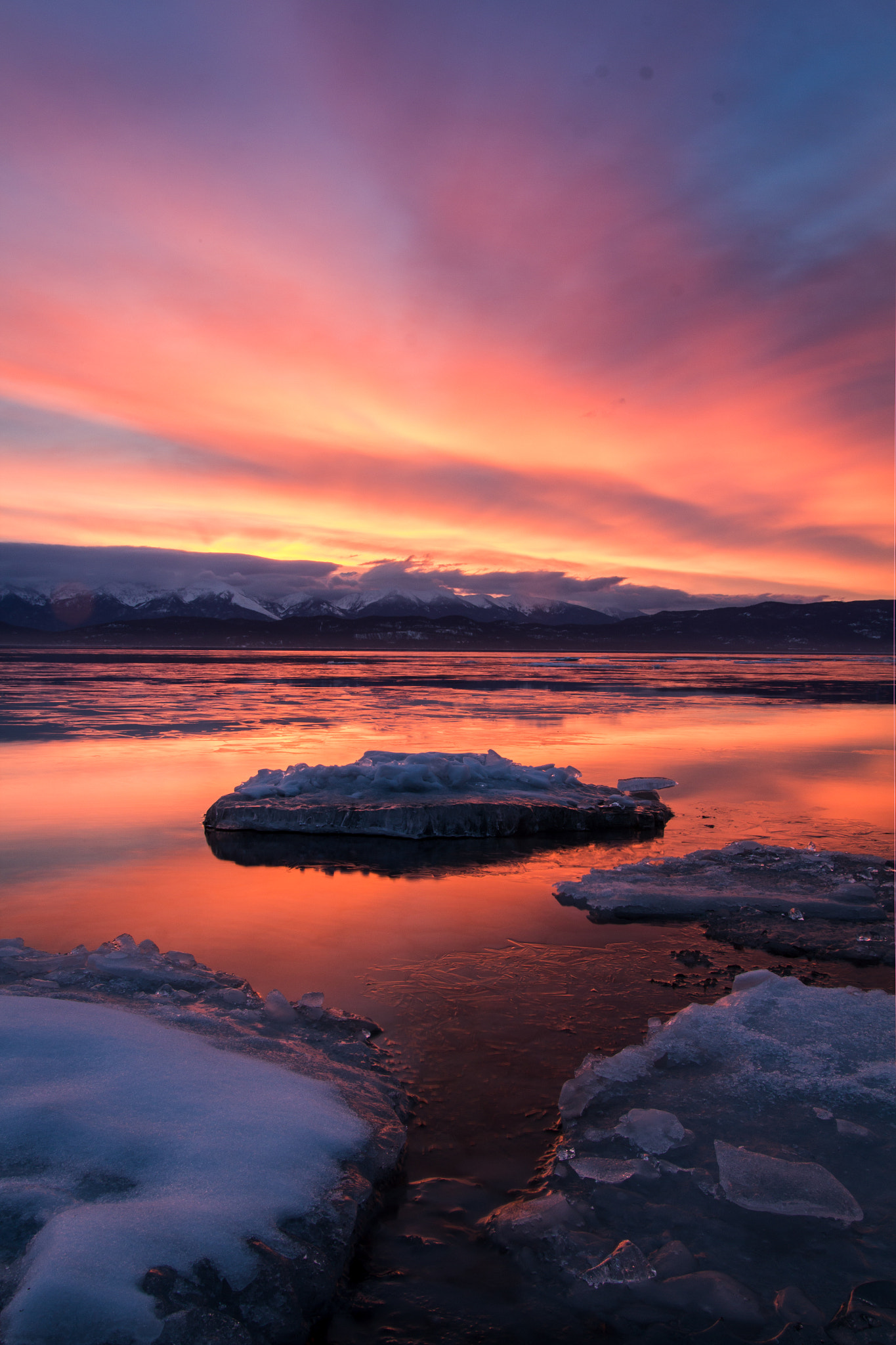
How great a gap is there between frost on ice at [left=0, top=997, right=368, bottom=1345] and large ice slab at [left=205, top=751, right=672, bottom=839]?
15.0 ft

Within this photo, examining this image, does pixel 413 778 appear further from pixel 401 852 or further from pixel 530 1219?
pixel 530 1219

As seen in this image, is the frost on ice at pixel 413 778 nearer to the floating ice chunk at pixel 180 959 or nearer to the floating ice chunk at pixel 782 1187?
the floating ice chunk at pixel 180 959

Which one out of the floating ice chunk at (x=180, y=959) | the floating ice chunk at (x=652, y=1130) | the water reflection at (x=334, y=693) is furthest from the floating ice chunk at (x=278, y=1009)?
the water reflection at (x=334, y=693)

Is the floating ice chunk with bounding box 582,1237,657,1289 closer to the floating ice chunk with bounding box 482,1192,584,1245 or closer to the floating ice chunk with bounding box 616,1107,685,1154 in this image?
the floating ice chunk with bounding box 482,1192,584,1245

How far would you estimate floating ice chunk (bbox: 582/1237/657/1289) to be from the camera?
2.34m

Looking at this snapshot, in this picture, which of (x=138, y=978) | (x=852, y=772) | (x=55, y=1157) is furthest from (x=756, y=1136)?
(x=852, y=772)

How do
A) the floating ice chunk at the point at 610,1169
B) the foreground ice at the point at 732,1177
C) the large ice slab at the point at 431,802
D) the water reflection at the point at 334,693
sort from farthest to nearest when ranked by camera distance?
1. the water reflection at the point at 334,693
2. the large ice slab at the point at 431,802
3. the floating ice chunk at the point at 610,1169
4. the foreground ice at the point at 732,1177

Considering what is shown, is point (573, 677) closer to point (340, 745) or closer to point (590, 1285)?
point (340, 745)

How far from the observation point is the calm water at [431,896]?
119 inches

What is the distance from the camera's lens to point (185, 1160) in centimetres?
249

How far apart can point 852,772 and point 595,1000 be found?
9.67 metres

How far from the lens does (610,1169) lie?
2855mm

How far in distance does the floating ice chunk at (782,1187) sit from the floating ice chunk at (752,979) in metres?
1.40

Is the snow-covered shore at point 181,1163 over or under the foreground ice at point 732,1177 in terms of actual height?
over
